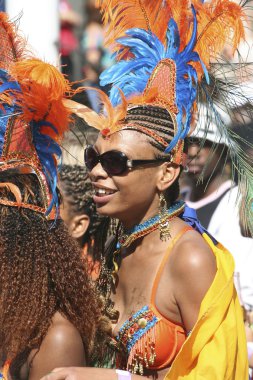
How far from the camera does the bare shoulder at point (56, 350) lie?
245 cm

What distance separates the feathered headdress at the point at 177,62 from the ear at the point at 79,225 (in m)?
0.96

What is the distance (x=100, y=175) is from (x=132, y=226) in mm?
274

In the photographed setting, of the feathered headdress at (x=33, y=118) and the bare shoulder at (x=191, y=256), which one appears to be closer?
the feathered headdress at (x=33, y=118)

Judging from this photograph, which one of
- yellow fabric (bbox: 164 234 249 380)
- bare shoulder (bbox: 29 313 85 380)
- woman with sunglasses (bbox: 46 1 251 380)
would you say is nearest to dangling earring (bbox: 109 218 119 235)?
woman with sunglasses (bbox: 46 1 251 380)

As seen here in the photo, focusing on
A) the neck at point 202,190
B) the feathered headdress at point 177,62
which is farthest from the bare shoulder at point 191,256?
the neck at point 202,190

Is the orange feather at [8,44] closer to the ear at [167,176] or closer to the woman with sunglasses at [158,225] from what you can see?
the woman with sunglasses at [158,225]

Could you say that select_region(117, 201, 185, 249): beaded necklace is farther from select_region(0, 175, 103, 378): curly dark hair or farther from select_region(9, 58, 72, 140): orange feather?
select_region(9, 58, 72, 140): orange feather

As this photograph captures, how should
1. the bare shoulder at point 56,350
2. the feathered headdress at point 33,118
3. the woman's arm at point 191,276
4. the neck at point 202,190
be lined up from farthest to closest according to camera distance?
1. the neck at point 202,190
2. the woman's arm at point 191,276
3. the feathered headdress at point 33,118
4. the bare shoulder at point 56,350

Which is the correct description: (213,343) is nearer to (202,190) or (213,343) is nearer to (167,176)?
(167,176)

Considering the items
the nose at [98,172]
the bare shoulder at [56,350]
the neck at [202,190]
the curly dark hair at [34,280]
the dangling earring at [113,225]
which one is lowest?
the bare shoulder at [56,350]

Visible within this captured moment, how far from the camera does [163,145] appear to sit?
10.3ft

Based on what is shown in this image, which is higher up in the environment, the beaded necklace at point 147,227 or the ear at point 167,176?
the ear at point 167,176

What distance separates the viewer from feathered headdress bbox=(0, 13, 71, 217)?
2.74 m

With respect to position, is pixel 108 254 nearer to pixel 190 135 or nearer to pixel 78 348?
pixel 190 135
